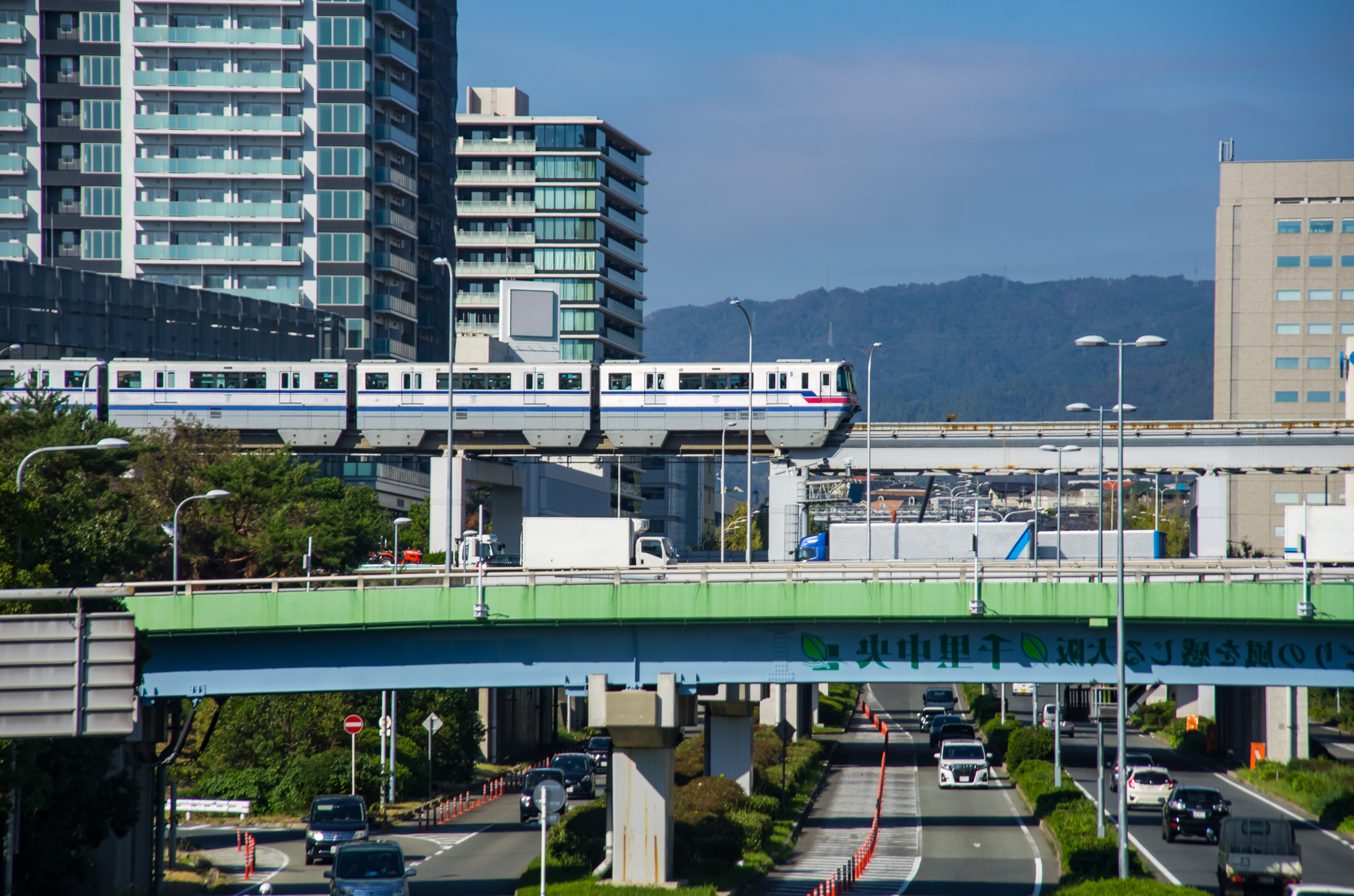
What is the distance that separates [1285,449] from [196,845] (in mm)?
53709

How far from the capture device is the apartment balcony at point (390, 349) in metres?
123

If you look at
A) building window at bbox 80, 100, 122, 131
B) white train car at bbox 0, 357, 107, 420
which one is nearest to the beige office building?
building window at bbox 80, 100, 122, 131

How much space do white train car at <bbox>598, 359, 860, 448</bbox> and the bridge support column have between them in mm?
36619

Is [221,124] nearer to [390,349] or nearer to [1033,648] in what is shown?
[390,349]

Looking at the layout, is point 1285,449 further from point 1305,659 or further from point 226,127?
point 226,127

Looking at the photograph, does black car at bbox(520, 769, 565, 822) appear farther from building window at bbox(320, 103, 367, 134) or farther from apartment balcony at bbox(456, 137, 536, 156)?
apartment balcony at bbox(456, 137, 536, 156)

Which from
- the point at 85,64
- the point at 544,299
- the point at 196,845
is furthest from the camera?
the point at 85,64

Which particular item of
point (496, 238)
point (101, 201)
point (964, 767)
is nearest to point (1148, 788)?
point (964, 767)

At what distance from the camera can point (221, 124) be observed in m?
121

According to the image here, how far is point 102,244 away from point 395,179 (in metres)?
25.1

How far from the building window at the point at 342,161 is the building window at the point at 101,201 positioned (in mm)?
17445

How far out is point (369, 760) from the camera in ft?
173

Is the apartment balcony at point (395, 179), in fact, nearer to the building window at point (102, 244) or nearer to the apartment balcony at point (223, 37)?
the apartment balcony at point (223, 37)

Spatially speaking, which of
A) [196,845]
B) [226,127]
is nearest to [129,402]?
[196,845]
